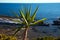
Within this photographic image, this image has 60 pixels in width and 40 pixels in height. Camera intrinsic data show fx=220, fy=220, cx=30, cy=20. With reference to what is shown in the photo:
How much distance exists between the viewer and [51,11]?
29.2 ft

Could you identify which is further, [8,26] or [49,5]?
[8,26]

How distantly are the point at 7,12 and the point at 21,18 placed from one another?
436 centimetres

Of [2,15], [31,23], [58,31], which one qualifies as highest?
[31,23]

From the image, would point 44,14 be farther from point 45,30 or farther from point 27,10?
point 27,10

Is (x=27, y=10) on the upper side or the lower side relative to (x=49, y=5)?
upper

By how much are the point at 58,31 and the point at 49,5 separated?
2.71 m

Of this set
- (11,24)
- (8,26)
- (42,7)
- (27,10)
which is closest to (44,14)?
(42,7)

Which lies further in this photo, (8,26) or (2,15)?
(8,26)

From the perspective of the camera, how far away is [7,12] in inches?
331

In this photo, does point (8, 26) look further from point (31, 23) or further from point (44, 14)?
point (31, 23)

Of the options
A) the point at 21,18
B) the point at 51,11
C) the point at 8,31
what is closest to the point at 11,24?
the point at 8,31

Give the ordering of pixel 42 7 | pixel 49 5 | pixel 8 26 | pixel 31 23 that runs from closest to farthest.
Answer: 1. pixel 31 23
2. pixel 42 7
3. pixel 49 5
4. pixel 8 26

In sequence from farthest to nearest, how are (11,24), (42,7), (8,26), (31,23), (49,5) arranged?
(8,26) < (11,24) < (49,5) < (42,7) < (31,23)

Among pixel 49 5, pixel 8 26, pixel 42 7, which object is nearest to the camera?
pixel 42 7
